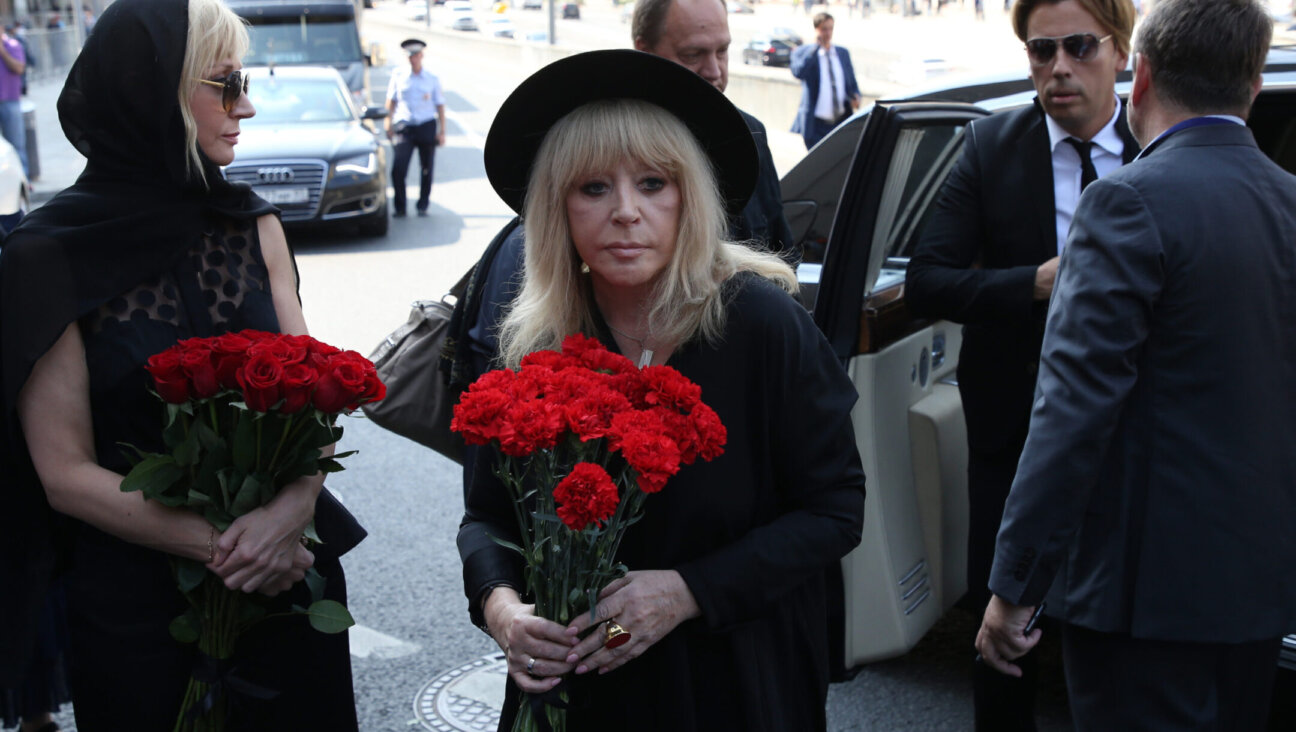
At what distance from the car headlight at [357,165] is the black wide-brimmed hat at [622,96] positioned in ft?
36.8

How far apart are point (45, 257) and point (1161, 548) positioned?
211cm

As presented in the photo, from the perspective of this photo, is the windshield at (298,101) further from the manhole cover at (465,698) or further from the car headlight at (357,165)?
the manhole cover at (465,698)

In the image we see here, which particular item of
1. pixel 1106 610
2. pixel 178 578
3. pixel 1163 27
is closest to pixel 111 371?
pixel 178 578

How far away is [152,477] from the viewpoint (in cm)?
220

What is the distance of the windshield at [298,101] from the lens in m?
13.7

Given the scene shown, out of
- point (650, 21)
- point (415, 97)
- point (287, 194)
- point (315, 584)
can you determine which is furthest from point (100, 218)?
point (415, 97)

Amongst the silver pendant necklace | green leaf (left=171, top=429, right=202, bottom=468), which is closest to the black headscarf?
green leaf (left=171, top=429, right=202, bottom=468)

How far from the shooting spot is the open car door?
3.41 metres

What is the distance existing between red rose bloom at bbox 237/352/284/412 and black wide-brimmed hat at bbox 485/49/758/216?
0.55m

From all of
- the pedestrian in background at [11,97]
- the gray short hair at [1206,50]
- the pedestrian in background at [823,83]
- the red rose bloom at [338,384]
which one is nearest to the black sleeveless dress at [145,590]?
the red rose bloom at [338,384]

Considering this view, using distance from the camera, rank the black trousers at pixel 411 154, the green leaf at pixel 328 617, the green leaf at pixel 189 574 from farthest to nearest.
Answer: the black trousers at pixel 411 154 < the green leaf at pixel 328 617 < the green leaf at pixel 189 574

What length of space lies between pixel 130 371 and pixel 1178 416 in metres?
1.94

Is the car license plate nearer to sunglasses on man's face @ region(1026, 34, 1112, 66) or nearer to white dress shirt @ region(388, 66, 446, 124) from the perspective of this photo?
white dress shirt @ region(388, 66, 446, 124)

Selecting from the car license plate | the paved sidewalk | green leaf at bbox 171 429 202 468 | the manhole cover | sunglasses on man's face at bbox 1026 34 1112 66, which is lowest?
the paved sidewalk
